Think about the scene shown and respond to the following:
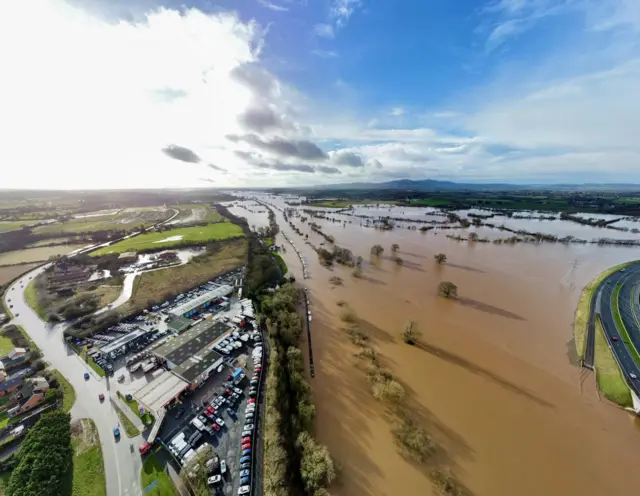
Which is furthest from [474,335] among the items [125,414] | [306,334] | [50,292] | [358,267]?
[50,292]

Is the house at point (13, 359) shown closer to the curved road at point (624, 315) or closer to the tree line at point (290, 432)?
the tree line at point (290, 432)

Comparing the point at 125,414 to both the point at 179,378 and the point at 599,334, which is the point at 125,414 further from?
the point at 599,334

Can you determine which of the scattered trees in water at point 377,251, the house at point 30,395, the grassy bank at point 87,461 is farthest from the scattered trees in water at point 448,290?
the house at point 30,395

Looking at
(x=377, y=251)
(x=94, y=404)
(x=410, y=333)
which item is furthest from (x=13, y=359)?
(x=377, y=251)

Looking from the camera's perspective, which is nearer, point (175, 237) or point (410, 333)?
point (410, 333)

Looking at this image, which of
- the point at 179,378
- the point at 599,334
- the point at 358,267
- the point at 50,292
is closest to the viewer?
the point at 179,378

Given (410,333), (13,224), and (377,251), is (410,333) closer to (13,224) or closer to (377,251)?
(377,251)

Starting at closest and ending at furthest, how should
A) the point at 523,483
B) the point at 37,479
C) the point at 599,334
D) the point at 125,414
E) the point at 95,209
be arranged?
the point at 37,479 < the point at 523,483 < the point at 125,414 < the point at 599,334 < the point at 95,209
